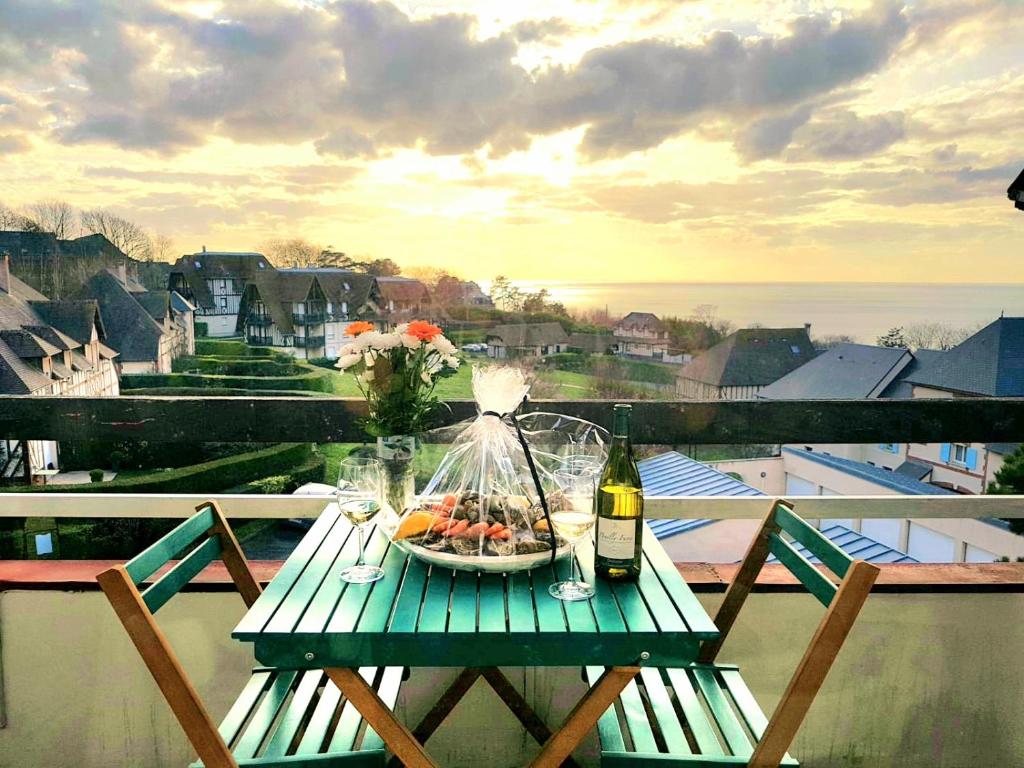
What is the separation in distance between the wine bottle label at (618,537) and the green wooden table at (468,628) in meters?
0.06

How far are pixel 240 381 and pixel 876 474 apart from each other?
6.92 ft

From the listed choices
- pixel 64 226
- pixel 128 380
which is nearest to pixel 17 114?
pixel 64 226

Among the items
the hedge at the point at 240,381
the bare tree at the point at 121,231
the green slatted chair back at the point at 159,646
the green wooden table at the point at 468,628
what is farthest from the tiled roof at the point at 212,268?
the green wooden table at the point at 468,628

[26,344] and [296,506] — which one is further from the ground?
[26,344]

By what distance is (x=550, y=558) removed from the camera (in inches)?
57.9

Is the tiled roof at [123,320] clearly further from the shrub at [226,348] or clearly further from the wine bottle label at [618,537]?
the wine bottle label at [618,537]

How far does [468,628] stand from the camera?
4.08ft

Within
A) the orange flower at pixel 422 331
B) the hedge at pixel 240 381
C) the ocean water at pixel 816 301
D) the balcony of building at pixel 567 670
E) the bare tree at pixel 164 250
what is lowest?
the balcony of building at pixel 567 670

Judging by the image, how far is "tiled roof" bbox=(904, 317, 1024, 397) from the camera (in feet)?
8.09

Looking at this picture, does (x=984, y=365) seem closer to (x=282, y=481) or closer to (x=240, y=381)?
(x=282, y=481)

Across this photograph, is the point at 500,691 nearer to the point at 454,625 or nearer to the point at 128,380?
the point at 454,625

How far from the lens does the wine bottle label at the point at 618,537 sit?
1447 millimetres

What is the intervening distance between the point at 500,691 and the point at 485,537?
702 millimetres

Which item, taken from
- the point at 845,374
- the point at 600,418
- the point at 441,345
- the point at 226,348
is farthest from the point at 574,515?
the point at 226,348
